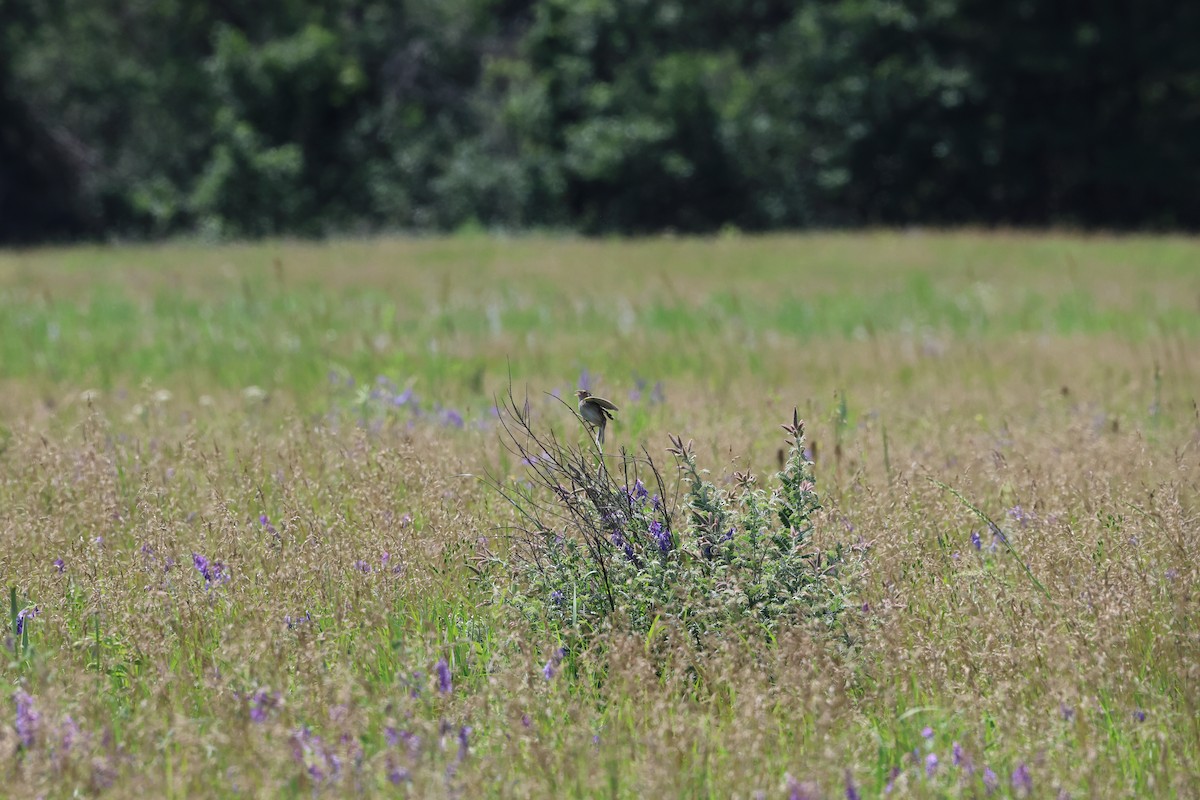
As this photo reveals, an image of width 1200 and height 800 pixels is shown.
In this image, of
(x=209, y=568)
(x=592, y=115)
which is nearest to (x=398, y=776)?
(x=209, y=568)

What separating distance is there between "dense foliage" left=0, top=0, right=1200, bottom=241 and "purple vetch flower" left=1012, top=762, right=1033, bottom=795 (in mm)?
24191

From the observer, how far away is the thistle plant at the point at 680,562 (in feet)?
8.34

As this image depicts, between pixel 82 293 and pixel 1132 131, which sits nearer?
pixel 82 293

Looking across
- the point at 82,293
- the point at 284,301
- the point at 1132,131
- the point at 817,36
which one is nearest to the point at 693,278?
the point at 284,301

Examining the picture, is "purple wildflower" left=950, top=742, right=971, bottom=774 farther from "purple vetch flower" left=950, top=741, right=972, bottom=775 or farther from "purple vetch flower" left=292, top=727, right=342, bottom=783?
"purple vetch flower" left=292, top=727, right=342, bottom=783

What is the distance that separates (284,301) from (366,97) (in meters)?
21.0

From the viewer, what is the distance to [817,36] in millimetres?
A: 26016

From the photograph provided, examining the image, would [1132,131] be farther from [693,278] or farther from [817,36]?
[693,278]

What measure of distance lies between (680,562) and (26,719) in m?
1.33

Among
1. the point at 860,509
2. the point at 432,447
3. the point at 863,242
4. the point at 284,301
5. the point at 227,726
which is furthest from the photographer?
the point at 863,242

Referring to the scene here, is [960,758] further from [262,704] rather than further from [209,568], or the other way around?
[209,568]

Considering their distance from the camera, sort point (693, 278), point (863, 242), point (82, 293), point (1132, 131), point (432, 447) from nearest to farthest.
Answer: point (432, 447) → point (82, 293) → point (693, 278) → point (863, 242) → point (1132, 131)

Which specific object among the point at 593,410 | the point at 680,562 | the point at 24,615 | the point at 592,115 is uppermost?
the point at 592,115

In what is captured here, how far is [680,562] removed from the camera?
8.95 ft
